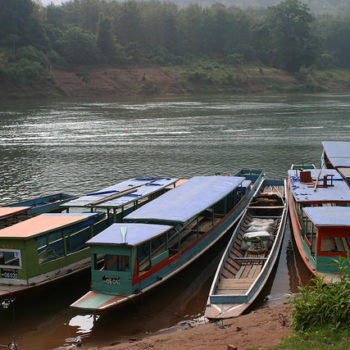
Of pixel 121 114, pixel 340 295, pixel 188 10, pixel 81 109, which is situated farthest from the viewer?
pixel 188 10

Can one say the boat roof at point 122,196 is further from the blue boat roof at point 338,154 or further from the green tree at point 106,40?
the green tree at point 106,40

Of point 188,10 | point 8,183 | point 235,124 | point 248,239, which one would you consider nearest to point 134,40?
point 188,10

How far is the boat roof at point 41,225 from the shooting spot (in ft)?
42.9

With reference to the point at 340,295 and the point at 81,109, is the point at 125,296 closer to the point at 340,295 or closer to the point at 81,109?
the point at 340,295

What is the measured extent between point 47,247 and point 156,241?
11.9 feet

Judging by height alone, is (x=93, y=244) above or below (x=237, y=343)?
above

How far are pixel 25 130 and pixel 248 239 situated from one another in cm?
3912

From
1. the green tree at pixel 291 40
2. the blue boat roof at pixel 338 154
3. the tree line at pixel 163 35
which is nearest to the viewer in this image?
the blue boat roof at pixel 338 154

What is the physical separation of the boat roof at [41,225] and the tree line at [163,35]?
271 feet

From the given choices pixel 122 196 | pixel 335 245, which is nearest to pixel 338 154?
pixel 335 245

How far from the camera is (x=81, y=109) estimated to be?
69438mm

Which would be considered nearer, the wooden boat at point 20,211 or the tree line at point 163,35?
the wooden boat at point 20,211

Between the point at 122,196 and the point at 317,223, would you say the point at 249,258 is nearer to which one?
the point at 317,223

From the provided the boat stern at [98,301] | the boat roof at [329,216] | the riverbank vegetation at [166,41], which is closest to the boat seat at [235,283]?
the boat roof at [329,216]
